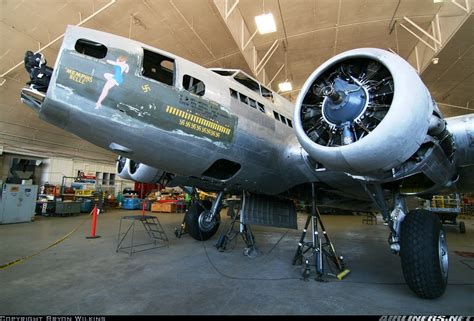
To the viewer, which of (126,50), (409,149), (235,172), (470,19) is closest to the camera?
(409,149)

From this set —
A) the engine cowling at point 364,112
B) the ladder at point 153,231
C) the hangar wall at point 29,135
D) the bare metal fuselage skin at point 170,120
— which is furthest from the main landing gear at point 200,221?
the hangar wall at point 29,135

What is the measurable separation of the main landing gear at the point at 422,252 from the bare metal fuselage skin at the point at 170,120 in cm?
112

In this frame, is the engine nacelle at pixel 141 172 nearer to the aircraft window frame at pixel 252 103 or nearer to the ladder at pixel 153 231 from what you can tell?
the ladder at pixel 153 231

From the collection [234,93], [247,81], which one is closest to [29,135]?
[247,81]

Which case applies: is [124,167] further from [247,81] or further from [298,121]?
[298,121]

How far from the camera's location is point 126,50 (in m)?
3.53

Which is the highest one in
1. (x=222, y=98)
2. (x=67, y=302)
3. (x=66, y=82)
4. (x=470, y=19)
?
(x=470, y=19)

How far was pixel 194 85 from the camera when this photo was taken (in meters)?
4.15

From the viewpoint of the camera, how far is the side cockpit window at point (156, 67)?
3965 mm

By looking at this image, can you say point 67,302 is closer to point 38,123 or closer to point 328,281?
point 328,281

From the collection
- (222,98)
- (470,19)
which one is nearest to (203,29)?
(222,98)

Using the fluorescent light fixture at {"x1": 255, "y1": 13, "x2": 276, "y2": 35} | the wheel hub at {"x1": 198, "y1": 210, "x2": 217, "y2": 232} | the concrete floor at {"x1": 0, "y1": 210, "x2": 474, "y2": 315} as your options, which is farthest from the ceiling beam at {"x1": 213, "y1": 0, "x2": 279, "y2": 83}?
the concrete floor at {"x1": 0, "y1": 210, "x2": 474, "y2": 315}

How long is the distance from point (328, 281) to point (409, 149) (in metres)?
2.46

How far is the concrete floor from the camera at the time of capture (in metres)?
3.15
